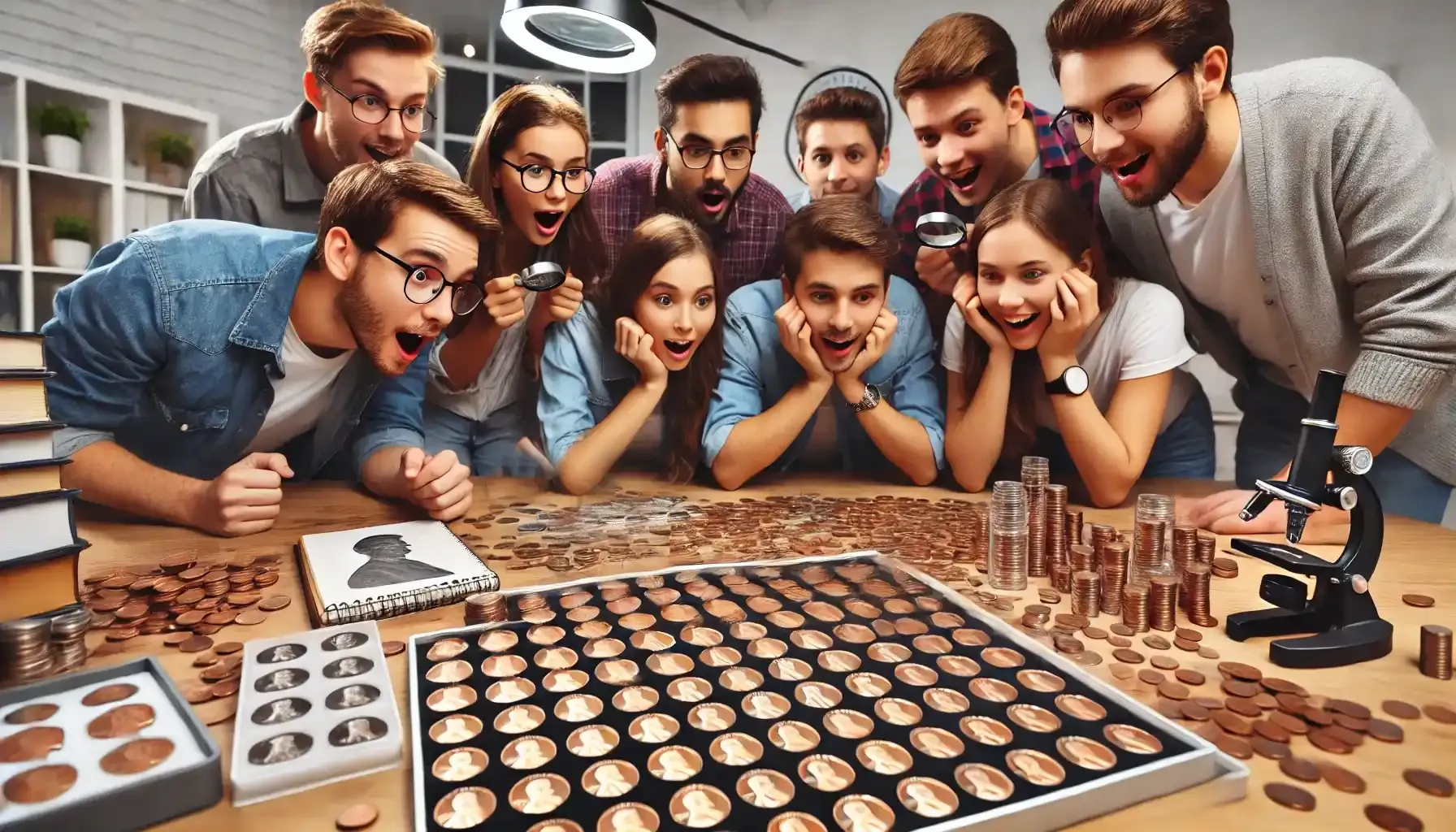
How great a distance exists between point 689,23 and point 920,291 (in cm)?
80

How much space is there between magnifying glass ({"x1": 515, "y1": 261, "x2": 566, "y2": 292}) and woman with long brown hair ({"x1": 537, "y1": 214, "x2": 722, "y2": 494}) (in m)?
0.10

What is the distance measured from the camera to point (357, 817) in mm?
598

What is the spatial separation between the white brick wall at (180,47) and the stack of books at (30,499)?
27.1 inches

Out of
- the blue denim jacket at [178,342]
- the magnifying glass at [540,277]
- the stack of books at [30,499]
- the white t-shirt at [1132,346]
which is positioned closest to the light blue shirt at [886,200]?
the white t-shirt at [1132,346]

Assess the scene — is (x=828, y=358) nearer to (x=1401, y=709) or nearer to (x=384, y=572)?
(x=384, y=572)

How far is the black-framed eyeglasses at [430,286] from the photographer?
139cm

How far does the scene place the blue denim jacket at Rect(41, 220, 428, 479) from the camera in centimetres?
128

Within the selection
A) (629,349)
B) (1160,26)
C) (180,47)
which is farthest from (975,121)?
(180,47)

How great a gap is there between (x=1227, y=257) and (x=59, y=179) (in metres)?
2.17

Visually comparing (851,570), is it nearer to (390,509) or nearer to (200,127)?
(390,509)

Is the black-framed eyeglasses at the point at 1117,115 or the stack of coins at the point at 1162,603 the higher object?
the black-framed eyeglasses at the point at 1117,115

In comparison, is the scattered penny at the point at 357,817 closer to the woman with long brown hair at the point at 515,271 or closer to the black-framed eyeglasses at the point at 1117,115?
the woman with long brown hair at the point at 515,271

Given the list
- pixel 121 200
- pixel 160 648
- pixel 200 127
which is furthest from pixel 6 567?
pixel 200 127

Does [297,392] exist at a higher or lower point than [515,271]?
lower
